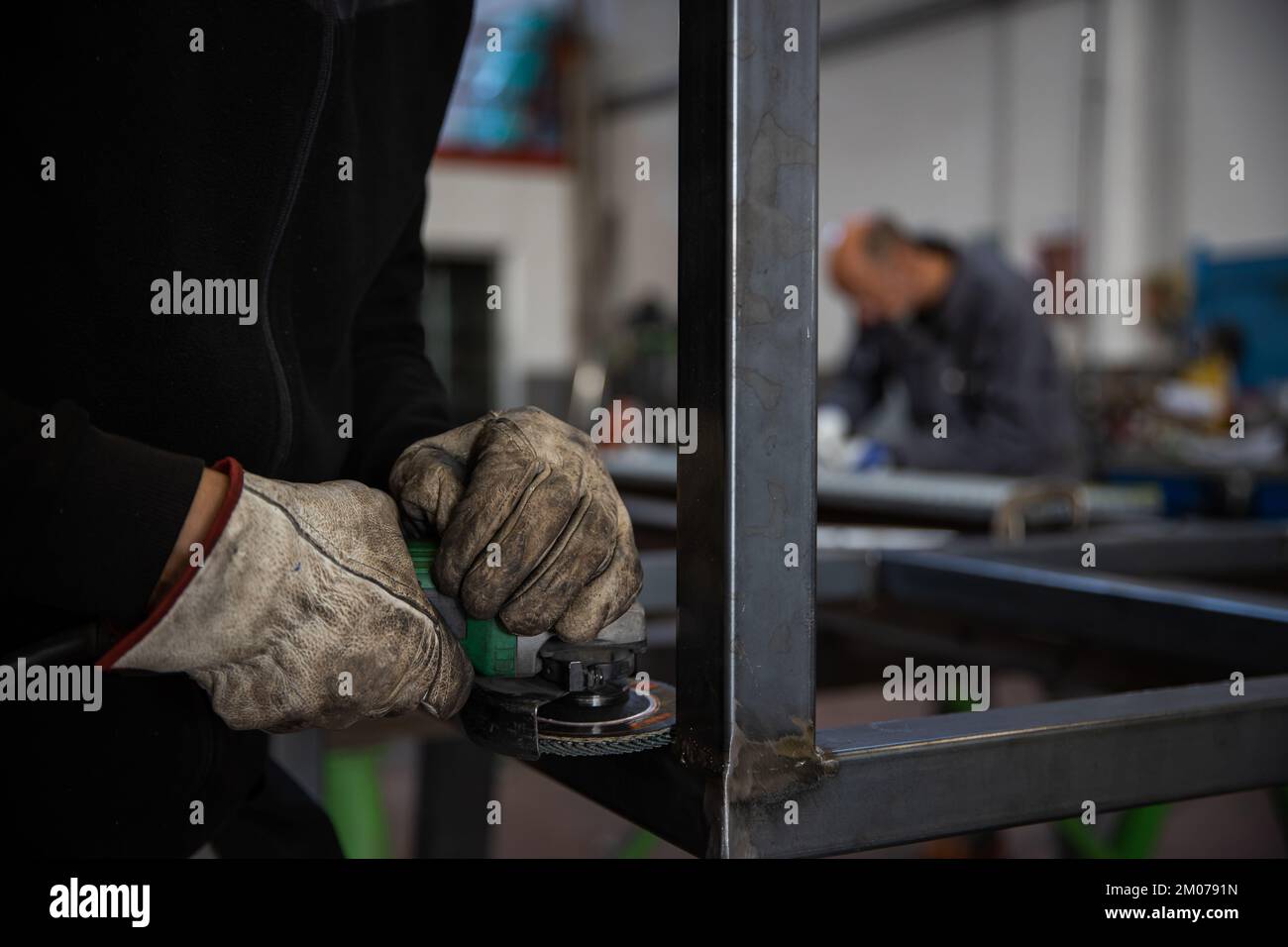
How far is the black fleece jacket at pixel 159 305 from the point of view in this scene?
0.60 meters

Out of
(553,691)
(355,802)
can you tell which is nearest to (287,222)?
(553,691)

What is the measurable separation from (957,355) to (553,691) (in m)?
3.03

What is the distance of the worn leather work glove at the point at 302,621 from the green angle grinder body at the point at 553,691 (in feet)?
0.05

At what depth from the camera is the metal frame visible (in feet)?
2.04

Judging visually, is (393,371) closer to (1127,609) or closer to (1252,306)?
Answer: (1127,609)

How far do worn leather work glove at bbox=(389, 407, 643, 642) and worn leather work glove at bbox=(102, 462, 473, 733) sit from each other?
30 mm

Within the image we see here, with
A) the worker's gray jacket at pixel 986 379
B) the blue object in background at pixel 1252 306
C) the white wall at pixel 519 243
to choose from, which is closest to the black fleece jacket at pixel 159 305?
the worker's gray jacket at pixel 986 379

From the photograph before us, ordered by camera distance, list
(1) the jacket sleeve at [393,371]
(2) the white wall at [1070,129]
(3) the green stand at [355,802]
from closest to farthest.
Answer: (1) the jacket sleeve at [393,371] → (3) the green stand at [355,802] → (2) the white wall at [1070,129]

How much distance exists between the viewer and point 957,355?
3525 mm

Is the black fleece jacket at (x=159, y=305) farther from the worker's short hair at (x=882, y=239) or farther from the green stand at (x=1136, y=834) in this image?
Result: the worker's short hair at (x=882, y=239)

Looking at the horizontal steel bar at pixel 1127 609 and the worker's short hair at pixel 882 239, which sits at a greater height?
the worker's short hair at pixel 882 239
